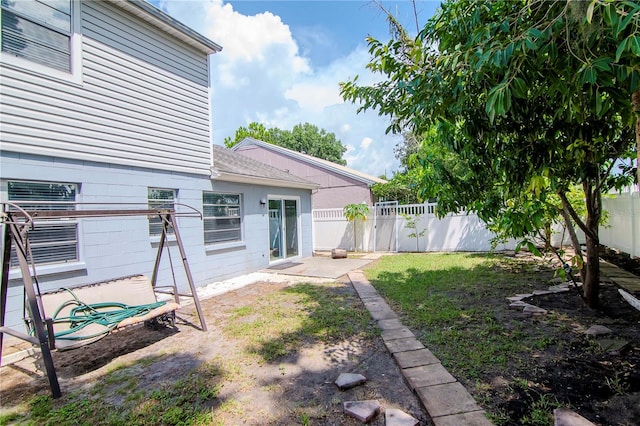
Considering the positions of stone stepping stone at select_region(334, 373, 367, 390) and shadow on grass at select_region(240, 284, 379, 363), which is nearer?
stone stepping stone at select_region(334, 373, 367, 390)

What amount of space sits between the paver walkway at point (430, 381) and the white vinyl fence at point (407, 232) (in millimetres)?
6708

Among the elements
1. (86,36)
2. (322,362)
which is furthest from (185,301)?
(86,36)

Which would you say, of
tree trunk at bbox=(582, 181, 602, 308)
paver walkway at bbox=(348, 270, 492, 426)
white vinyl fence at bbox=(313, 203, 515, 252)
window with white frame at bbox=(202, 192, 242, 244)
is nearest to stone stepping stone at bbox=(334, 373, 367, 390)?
paver walkway at bbox=(348, 270, 492, 426)

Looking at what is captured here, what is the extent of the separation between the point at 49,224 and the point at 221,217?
3.50 m

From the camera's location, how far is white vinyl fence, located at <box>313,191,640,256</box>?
36.1 feet

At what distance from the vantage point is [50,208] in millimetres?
4676

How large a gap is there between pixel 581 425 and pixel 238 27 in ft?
33.0

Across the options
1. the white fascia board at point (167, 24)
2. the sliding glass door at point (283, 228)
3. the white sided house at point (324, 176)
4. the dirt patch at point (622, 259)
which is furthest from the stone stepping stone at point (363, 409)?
the white sided house at point (324, 176)

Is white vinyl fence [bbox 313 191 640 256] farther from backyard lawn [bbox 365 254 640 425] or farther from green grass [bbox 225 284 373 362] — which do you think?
green grass [bbox 225 284 373 362]

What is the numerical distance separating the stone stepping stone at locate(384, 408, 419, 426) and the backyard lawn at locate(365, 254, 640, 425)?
0.60 metres

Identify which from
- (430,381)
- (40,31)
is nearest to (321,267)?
(430,381)

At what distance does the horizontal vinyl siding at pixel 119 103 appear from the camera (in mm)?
4465

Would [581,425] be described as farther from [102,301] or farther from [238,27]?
[238,27]

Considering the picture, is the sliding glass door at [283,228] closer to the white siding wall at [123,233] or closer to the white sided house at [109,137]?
the white siding wall at [123,233]
